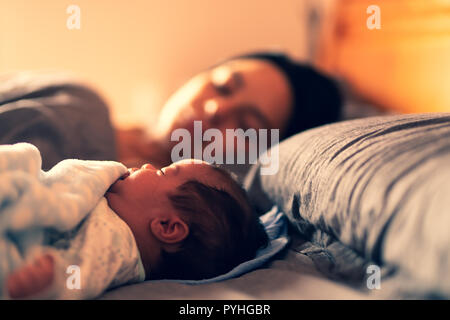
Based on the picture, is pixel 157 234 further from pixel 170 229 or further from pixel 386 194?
pixel 386 194

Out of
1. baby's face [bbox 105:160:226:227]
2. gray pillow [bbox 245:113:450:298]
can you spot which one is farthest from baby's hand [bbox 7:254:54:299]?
gray pillow [bbox 245:113:450:298]

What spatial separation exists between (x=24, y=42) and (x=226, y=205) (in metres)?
2.01

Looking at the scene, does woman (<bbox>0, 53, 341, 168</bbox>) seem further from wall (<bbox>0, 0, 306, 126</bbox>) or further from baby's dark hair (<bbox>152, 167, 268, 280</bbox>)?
wall (<bbox>0, 0, 306, 126</bbox>)

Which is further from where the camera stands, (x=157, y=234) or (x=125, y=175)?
(x=125, y=175)

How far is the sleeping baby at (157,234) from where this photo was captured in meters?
0.59

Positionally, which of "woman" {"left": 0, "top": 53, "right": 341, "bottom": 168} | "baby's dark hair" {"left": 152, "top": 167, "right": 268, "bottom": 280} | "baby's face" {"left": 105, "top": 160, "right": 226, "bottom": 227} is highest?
"woman" {"left": 0, "top": 53, "right": 341, "bottom": 168}

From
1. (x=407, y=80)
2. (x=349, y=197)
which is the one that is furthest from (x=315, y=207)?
(x=407, y=80)

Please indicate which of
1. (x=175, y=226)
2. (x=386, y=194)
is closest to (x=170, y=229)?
(x=175, y=226)

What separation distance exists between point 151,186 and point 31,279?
260mm

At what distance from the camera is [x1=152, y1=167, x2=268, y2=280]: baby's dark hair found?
26.8 inches

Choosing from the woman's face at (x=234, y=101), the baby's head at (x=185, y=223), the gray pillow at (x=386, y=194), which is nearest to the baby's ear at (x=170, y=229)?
the baby's head at (x=185, y=223)

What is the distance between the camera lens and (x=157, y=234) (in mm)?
682
